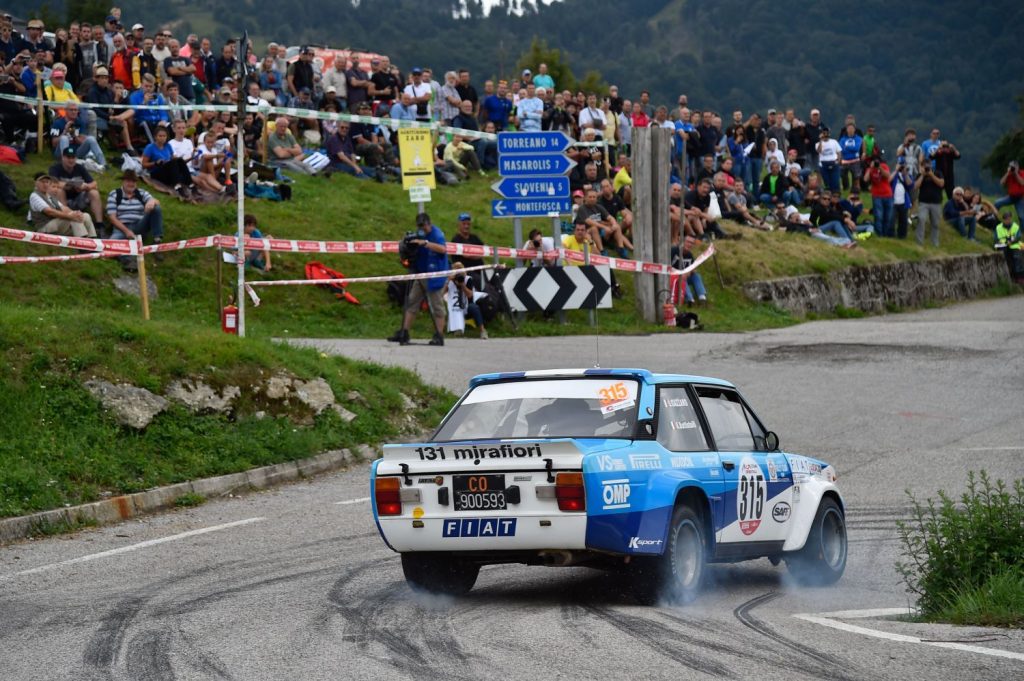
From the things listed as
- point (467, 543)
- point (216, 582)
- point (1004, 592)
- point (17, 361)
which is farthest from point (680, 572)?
point (17, 361)

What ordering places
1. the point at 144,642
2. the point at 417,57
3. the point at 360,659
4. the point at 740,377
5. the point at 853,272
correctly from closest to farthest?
the point at 360,659
the point at 144,642
the point at 740,377
the point at 853,272
the point at 417,57

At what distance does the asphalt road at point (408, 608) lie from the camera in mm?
7594

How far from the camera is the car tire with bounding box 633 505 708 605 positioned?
364 inches

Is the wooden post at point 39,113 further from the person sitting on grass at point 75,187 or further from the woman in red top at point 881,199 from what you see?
the woman in red top at point 881,199

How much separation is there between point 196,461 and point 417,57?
166345 millimetres

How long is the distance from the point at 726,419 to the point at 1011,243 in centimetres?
3373

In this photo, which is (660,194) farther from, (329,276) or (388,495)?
(388,495)

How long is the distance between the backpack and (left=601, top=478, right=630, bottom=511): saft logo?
56.8ft

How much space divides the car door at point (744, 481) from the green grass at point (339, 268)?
1117cm

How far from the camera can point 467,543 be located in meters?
9.30

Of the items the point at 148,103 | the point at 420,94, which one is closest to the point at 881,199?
the point at 420,94

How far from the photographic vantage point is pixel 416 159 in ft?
79.0

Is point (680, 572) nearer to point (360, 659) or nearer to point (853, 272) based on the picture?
point (360, 659)

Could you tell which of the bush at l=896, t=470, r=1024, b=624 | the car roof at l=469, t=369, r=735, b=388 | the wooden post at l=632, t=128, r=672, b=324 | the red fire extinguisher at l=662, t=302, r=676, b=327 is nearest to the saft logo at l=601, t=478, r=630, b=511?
the car roof at l=469, t=369, r=735, b=388
